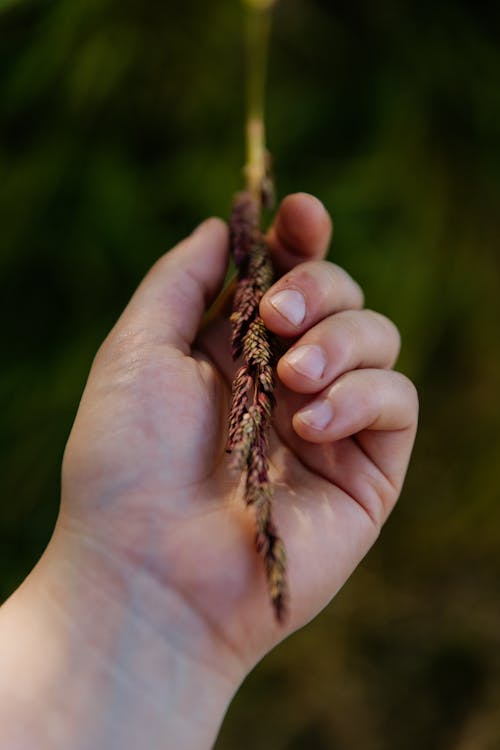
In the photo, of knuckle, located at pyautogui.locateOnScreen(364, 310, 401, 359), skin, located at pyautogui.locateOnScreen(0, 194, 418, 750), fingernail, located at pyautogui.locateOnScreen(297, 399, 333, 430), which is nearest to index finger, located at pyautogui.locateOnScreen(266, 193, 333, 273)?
skin, located at pyautogui.locateOnScreen(0, 194, 418, 750)

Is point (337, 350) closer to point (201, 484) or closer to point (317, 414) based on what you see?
point (317, 414)

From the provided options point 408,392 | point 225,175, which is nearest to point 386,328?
point 408,392

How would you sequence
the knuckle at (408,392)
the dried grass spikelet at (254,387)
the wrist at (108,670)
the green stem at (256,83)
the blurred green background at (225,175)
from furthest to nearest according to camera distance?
the blurred green background at (225,175) < the green stem at (256,83) < the knuckle at (408,392) < the wrist at (108,670) < the dried grass spikelet at (254,387)

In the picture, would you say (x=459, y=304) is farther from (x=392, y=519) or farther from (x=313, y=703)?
(x=313, y=703)

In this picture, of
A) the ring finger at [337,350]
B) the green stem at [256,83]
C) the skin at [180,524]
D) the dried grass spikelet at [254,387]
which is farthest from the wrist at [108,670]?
the green stem at [256,83]

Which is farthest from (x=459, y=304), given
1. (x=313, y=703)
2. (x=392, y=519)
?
(x=313, y=703)

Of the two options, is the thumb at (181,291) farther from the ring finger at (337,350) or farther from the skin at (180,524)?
the ring finger at (337,350)
